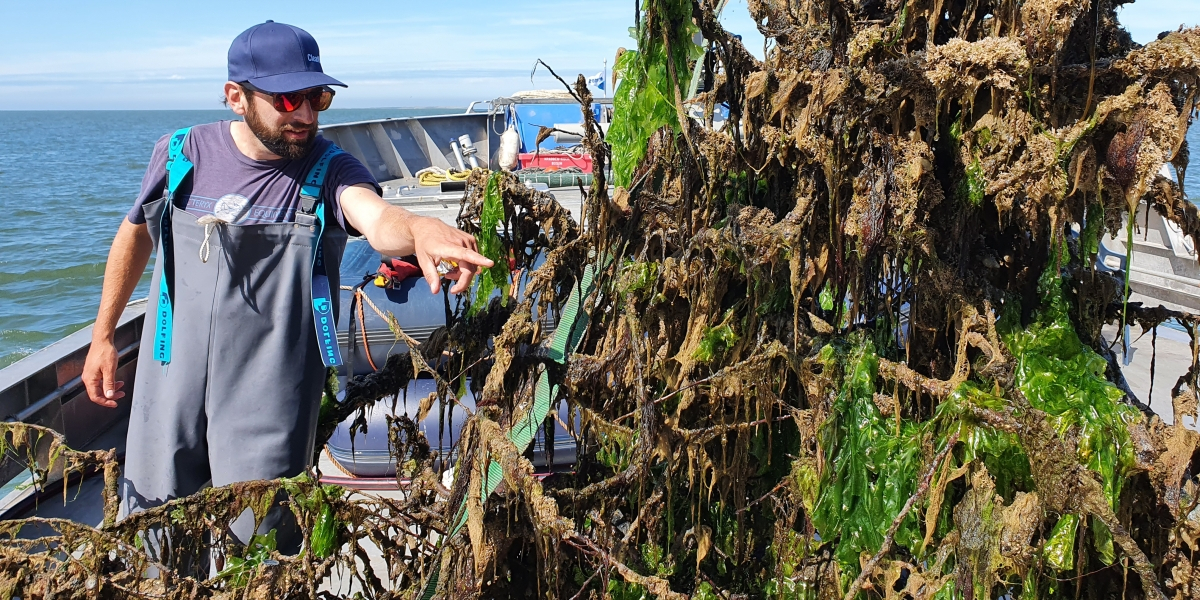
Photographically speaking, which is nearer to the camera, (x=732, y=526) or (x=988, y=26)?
(x=988, y=26)

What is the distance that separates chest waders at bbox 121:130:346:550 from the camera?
2307 millimetres

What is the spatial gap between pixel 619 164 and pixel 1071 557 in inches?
54.6

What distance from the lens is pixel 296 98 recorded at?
228cm

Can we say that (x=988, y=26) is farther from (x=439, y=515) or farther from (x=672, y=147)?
(x=439, y=515)

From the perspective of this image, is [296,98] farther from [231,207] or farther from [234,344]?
[234,344]

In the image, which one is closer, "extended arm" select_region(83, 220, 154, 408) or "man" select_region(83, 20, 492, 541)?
"man" select_region(83, 20, 492, 541)

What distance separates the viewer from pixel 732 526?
243cm

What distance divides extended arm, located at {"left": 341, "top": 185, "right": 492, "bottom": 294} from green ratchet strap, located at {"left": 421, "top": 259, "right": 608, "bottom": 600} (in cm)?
30

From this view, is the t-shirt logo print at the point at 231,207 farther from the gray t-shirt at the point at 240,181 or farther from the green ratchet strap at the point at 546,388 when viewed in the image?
the green ratchet strap at the point at 546,388

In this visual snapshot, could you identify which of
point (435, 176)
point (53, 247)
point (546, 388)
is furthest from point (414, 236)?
point (53, 247)

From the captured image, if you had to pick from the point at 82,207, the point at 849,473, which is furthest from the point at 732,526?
the point at 82,207

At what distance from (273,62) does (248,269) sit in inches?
22.1

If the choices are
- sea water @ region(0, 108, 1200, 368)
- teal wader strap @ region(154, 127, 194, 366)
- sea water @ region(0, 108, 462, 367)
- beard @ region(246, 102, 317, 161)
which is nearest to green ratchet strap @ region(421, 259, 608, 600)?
beard @ region(246, 102, 317, 161)

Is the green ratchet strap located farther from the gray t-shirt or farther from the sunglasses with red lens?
the sunglasses with red lens
